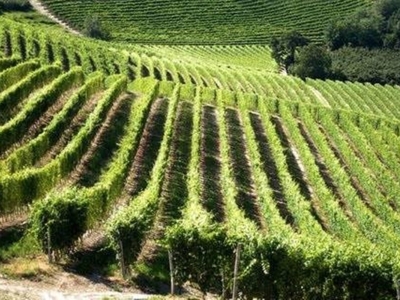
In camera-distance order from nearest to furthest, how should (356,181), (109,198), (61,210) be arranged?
(61,210), (109,198), (356,181)

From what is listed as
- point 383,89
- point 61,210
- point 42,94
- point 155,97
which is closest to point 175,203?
point 61,210

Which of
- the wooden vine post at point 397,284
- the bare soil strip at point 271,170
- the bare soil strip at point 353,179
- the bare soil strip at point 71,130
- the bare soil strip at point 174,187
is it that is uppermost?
the bare soil strip at point 71,130

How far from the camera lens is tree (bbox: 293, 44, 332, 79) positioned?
132m

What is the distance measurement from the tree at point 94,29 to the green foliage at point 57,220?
113453 millimetres

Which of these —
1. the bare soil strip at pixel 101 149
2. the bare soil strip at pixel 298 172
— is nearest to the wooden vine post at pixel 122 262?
the bare soil strip at pixel 101 149

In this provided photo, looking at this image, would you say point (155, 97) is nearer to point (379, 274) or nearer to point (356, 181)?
point (356, 181)

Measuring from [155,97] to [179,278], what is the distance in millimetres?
39366

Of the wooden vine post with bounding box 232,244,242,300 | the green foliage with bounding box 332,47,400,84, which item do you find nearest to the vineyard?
the wooden vine post with bounding box 232,244,242,300

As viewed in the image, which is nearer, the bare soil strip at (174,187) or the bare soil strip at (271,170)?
the bare soil strip at (174,187)

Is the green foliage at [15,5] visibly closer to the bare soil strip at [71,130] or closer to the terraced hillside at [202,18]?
the terraced hillside at [202,18]

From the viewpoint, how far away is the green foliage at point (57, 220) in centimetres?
2903

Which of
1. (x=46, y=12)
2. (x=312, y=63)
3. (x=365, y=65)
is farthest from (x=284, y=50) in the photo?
(x=46, y=12)

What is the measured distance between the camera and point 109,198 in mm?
35469

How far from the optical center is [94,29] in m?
140
